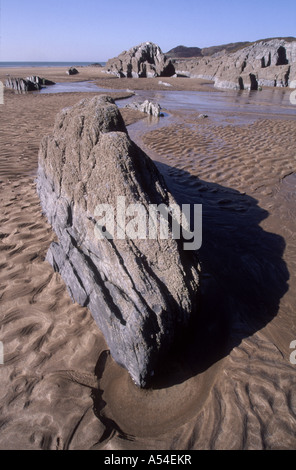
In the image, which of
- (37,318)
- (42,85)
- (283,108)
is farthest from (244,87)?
(37,318)

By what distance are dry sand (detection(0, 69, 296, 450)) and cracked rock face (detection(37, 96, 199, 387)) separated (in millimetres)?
244

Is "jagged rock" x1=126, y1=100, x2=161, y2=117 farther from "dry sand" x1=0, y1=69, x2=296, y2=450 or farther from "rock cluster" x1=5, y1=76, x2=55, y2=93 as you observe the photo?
"rock cluster" x1=5, y1=76, x2=55, y2=93

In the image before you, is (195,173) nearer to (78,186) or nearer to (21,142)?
(78,186)

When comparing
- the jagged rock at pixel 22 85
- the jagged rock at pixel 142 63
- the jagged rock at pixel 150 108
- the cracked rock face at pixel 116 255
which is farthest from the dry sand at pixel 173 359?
the jagged rock at pixel 142 63

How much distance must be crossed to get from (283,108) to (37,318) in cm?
1944

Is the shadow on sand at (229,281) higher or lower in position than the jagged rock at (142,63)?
lower

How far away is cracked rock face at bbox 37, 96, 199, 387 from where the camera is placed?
93.3 inches

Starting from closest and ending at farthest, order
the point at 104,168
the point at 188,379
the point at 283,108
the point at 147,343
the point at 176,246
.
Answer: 1. the point at 147,343
2. the point at 188,379
3. the point at 176,246
4. the point at 104,168
5. the point at 283,108

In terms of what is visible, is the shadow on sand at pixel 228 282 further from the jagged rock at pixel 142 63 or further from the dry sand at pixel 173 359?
the jagged rock at pixel 142 63

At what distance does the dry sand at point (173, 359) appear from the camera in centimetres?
211

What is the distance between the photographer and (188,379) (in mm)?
2461

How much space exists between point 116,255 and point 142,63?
44.4 metres

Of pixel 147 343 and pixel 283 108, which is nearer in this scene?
pixel 147 343

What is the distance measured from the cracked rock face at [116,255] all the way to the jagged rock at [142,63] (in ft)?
134
